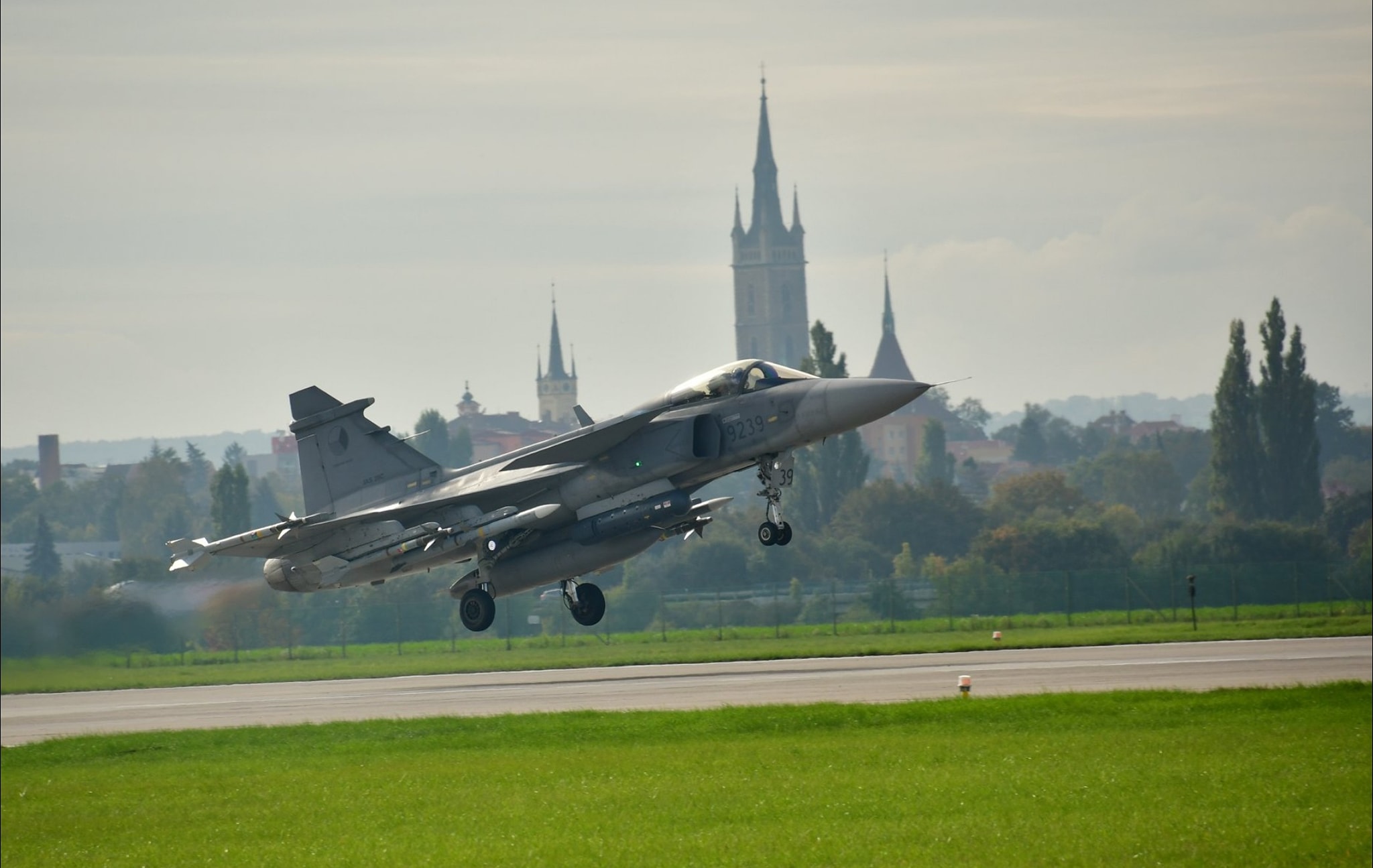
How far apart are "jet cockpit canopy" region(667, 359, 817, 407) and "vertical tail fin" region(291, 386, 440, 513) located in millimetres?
4090

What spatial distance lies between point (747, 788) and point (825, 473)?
388ft

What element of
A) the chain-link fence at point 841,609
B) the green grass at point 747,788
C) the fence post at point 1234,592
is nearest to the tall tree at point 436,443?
the chain-link fence at point 841,609

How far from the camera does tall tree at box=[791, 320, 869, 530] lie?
16225cm

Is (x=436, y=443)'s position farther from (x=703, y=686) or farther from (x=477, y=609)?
(x=477, y=609)

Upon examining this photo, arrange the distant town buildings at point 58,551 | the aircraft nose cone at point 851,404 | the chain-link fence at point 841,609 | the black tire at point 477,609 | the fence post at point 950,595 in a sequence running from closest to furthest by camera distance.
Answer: the black tire at point 477,609 < the aircraft nose cone at point 851,404 < the chain-link fence at point 841,609 < the fence post at point 950,595 < the distant town buildings at point 58,551

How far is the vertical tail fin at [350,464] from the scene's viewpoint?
89.6 feet

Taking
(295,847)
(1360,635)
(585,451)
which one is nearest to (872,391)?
(585,451)

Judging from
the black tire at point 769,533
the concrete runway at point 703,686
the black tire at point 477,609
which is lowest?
the concrete runway at point 703,686

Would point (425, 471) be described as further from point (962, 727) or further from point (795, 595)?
point (795, 595)

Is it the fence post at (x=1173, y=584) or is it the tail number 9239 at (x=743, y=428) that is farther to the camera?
the fence post at (x=1173, y=584)

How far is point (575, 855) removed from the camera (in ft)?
127

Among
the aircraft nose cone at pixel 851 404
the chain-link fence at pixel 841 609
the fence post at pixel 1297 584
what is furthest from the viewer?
the fence post at pixel 1297 584

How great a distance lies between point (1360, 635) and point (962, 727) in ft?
108

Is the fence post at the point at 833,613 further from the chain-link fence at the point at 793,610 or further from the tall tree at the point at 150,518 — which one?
the tall tree at the point at 150,518
